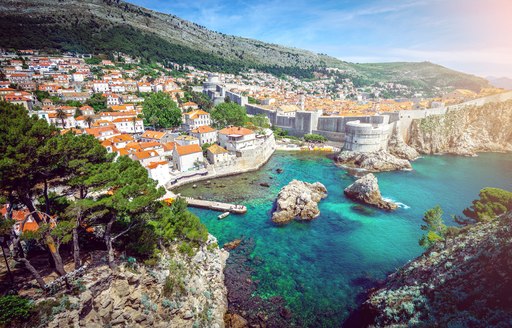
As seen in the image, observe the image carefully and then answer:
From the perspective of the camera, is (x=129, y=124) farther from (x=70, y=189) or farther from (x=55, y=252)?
(x=55, y=252)

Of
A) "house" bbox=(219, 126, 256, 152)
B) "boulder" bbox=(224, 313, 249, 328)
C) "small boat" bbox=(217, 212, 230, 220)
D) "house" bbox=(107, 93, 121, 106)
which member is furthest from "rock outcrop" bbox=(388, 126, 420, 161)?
"house" bbox=(107, 93, 121, 106)

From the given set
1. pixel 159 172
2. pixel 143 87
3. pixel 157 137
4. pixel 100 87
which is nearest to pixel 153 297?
pixel 159 172

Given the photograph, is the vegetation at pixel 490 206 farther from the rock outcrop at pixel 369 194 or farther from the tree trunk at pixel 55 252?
the tree trunk at pixel 55 252

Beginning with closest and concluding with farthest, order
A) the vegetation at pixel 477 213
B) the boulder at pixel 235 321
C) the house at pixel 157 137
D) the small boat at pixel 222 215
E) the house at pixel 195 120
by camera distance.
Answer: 1. the boulder at pixel 235 321
2. the vegetation at pixel 477 213
3. the small boat at pixel 222 215
4. the house at pixel 157 137
5. the house at pixel 195 120

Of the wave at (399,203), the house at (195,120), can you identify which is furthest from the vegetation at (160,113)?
the wave at (399,203)

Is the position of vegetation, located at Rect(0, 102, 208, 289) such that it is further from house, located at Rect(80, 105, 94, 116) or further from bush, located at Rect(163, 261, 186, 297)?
house, located at Rect(80, 105, 94, 116)

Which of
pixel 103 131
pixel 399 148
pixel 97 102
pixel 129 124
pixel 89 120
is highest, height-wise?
pixel 97 102

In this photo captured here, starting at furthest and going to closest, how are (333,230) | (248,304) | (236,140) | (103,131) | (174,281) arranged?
1. (236,140)
2. (103,131)
3. (333,230)
4. (248,304)
5. (174,281)
